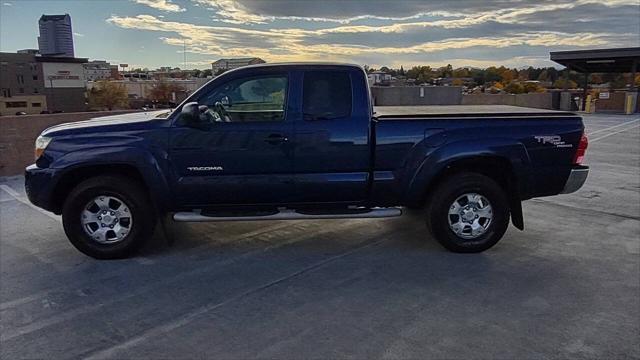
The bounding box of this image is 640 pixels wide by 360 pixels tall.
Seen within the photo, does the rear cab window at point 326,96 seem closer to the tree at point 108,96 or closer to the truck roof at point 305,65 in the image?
the truck roof at point 305,65

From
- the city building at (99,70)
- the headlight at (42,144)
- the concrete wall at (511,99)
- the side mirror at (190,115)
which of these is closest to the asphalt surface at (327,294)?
the headlight at (42,144)

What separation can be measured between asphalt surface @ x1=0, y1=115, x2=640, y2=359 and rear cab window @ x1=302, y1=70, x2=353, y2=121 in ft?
4.92

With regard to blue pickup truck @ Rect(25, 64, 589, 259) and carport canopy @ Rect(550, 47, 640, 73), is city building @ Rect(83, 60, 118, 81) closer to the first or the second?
carport canopy @ Rect(550, 47, 640, 73)

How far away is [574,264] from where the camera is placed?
15.5 ft

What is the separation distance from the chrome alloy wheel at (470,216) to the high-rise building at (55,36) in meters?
104

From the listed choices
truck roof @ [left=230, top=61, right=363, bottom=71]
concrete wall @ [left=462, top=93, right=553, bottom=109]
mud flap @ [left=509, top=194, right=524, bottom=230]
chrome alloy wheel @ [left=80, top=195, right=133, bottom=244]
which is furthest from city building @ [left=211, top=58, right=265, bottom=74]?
concrete wall @ [left=462, top=93, right=553, bottom=109]

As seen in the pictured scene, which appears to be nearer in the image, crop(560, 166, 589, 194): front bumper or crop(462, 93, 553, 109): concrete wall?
crop(560, 166, 589, 194): front bumper

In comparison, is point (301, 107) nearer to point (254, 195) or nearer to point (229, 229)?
point (254, 195)

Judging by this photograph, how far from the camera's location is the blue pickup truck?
191 inches

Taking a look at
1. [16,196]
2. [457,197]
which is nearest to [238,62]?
[457,197]

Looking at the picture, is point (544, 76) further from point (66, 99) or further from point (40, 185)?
point (66, 99)

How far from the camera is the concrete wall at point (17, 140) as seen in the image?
9.62 m

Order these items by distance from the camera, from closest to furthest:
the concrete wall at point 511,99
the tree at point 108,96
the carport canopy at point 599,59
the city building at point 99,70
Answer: the concrete wall at point 511,99 < the carport canopy at point 599,59 < the tree at point 108,96 < the city building at point 99,70

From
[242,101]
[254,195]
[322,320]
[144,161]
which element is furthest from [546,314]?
[144,161]
